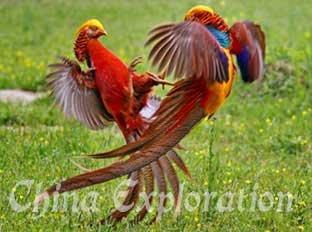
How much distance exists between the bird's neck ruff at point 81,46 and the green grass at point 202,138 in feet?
3.40

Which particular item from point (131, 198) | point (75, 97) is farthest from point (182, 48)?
point (131, 198)

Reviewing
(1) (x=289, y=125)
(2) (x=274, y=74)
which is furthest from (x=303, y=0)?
(1) (x=289, y=125)

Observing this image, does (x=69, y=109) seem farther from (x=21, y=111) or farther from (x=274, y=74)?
(x=274, y=74)

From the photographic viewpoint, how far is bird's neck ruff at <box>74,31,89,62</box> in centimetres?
460

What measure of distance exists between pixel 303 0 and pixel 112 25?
3.99 meters

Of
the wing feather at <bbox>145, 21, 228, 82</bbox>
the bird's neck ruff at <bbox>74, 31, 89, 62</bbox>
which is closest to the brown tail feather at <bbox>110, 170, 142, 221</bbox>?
the bird's neck ruff at <bbox>74, 31, 89, 62</bbox>

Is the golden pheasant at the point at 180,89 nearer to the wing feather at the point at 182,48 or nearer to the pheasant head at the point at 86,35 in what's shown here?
the wing feather at the point at 182,48

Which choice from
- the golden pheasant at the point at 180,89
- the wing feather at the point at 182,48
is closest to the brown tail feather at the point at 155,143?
the golden pheasant at the point at 180,89

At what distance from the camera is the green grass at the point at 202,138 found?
5.11m

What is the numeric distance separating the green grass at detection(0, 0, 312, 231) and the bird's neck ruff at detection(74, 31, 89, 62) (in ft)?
3.40

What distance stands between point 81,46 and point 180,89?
683 millimetres

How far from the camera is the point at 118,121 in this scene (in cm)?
468

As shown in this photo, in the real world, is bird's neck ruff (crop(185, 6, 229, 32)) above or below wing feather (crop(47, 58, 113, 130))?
above

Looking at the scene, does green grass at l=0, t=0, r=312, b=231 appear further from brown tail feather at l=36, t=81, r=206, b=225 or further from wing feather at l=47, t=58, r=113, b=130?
wing feather at l=47, t=58, r=113, b=130
